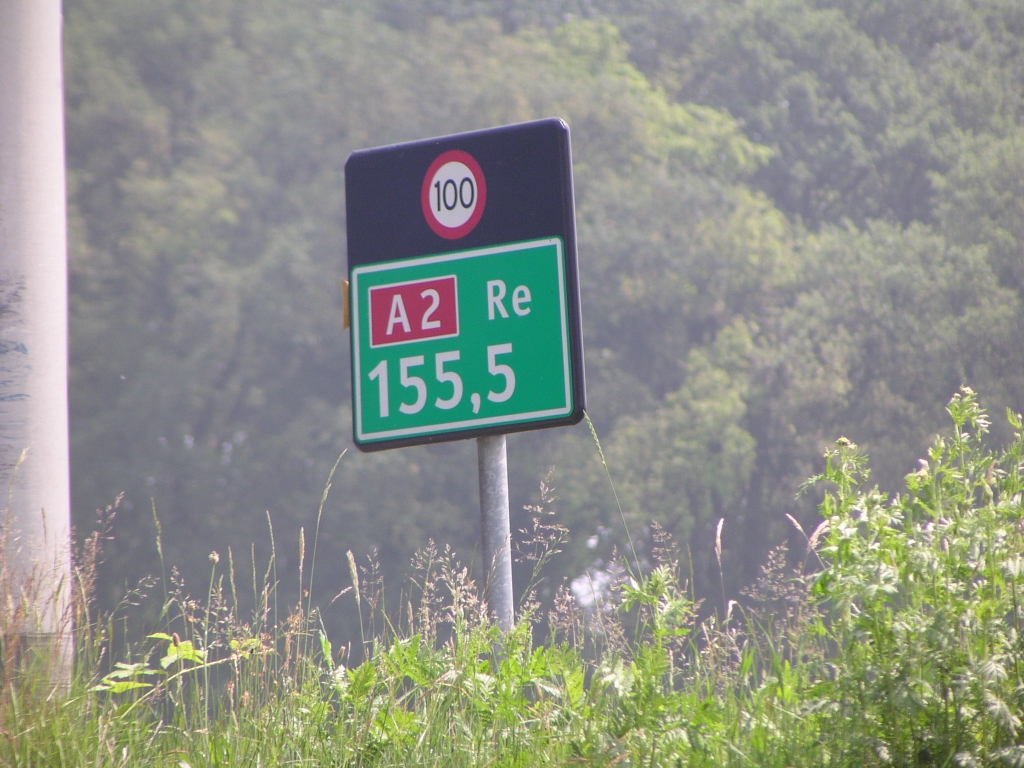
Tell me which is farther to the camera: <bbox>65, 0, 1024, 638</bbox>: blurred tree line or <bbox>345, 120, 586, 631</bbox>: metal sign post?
<bbox>65, 0, 1024, 638</bbox>: blurred tree line

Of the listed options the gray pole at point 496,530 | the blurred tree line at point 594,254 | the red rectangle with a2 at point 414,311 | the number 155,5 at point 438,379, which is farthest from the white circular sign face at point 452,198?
the blurred tree line at point 594,254

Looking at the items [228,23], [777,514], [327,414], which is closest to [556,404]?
[777,514]

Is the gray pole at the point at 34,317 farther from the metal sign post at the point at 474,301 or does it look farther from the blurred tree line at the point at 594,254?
the blurred tree line at the point at 594,254

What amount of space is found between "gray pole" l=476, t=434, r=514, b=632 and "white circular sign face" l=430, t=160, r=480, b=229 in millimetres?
572

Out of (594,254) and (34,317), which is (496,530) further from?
(594,254)

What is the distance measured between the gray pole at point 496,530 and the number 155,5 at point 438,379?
0.11 metres

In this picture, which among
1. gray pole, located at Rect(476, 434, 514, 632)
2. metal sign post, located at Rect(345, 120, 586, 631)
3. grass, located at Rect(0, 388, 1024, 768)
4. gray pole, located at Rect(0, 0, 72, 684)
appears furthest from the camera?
gray pole, located at Rect(0, 0, 72, 684)

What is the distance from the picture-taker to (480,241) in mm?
2879

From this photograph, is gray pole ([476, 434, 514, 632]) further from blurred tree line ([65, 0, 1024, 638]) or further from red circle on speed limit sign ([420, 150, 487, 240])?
blurred tree line ([65, 0, 1024, 638])

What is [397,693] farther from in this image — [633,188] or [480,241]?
[633,188]

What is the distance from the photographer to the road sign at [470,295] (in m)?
2.77

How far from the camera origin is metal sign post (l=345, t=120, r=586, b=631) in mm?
2756

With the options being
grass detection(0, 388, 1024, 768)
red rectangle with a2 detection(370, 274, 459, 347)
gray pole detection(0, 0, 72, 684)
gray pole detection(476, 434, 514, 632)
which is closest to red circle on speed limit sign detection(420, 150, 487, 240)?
red rectangle with a2 detection(370, 274, 459, 347)

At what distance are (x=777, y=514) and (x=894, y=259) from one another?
17.0 ft
